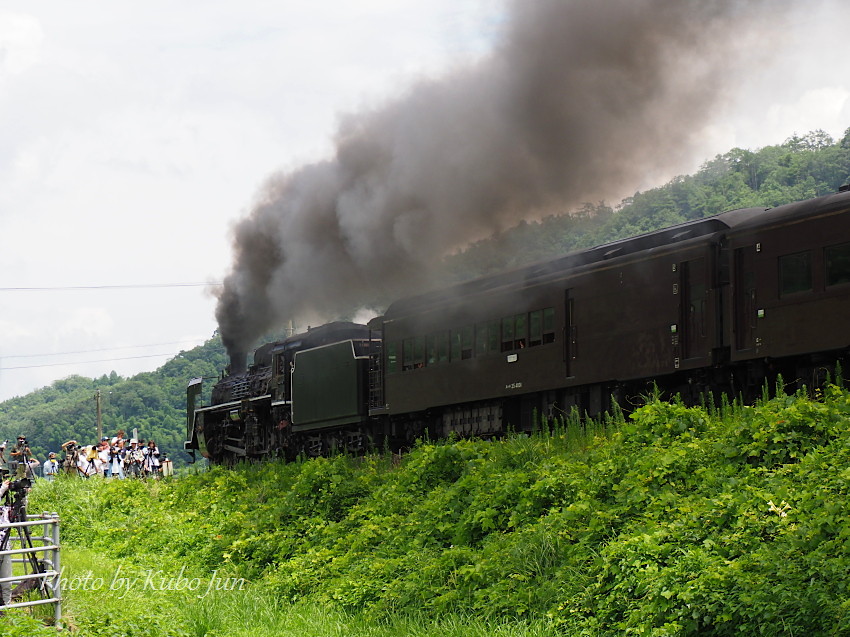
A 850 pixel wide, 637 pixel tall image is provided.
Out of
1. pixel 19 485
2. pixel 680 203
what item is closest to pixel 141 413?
pixel 680 203

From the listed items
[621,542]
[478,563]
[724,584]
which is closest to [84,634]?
[478,563]

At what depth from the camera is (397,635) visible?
9.76 m

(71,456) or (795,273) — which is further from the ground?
(795,273)

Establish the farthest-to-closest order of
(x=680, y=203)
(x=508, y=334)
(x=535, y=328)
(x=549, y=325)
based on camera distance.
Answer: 1. (x=680, y=203)
2. (x=508, y=334)
3. (x=535, y=328)
4. (x=549, y=325)

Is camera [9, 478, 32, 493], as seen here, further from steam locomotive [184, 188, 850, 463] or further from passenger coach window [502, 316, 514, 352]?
passenger coach window [502, 316, 514, 352]

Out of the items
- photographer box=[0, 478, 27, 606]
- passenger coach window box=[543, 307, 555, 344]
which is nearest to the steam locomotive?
passenger coach window box=[543, 307, 555, 344]

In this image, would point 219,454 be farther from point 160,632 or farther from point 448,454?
point 160,632

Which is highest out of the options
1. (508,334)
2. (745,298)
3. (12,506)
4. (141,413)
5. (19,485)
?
(745,298)

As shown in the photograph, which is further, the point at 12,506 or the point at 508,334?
the point at 508,334

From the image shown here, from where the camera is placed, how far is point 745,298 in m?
14.6

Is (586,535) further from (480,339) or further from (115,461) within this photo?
(115,461)

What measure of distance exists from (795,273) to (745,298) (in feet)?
2.92

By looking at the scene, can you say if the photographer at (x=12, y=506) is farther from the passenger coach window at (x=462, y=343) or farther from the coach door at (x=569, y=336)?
the passenger coach window at (x=462, y=343)

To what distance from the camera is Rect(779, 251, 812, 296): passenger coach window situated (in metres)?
13.7
